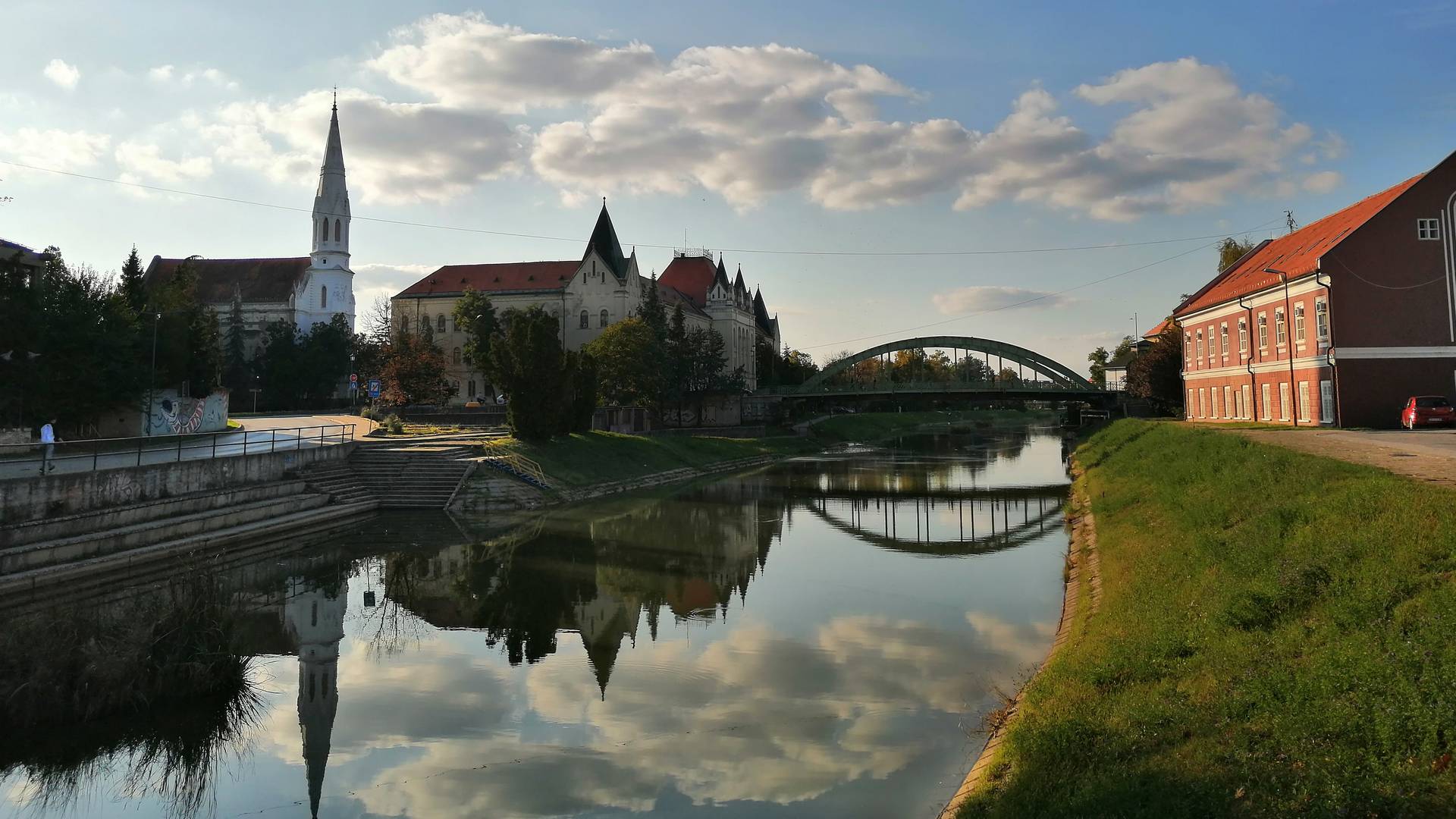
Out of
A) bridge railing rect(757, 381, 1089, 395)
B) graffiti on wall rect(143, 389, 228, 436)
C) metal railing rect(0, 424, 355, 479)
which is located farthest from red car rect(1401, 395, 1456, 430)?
graffiti on wall rect(143, 389, 228, 436)

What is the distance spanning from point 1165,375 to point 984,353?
88.5 ft

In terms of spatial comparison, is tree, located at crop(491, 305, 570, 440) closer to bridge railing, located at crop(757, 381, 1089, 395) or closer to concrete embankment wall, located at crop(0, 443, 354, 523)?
A: concrete embankment wall, located at crop(0, 443, 354, 523)

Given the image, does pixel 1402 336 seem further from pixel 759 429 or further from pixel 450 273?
pixel 450 273

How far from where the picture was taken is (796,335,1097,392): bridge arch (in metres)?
75.3

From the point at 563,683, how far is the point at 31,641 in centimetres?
717

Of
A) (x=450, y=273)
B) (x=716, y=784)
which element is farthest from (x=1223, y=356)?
(x=450, y=273)

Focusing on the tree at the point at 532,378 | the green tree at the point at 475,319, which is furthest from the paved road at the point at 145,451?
the green tree at the point at 475,319

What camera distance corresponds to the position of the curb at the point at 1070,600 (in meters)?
9.07

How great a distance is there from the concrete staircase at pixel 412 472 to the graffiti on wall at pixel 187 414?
36.8ft

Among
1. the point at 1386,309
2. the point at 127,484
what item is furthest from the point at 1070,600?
the point at 1386,309

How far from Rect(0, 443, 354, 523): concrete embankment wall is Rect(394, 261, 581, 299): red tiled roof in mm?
62169

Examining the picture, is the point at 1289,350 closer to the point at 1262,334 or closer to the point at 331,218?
the point at 1262,334

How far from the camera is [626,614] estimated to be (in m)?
18.4

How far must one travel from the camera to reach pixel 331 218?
96438 mm
